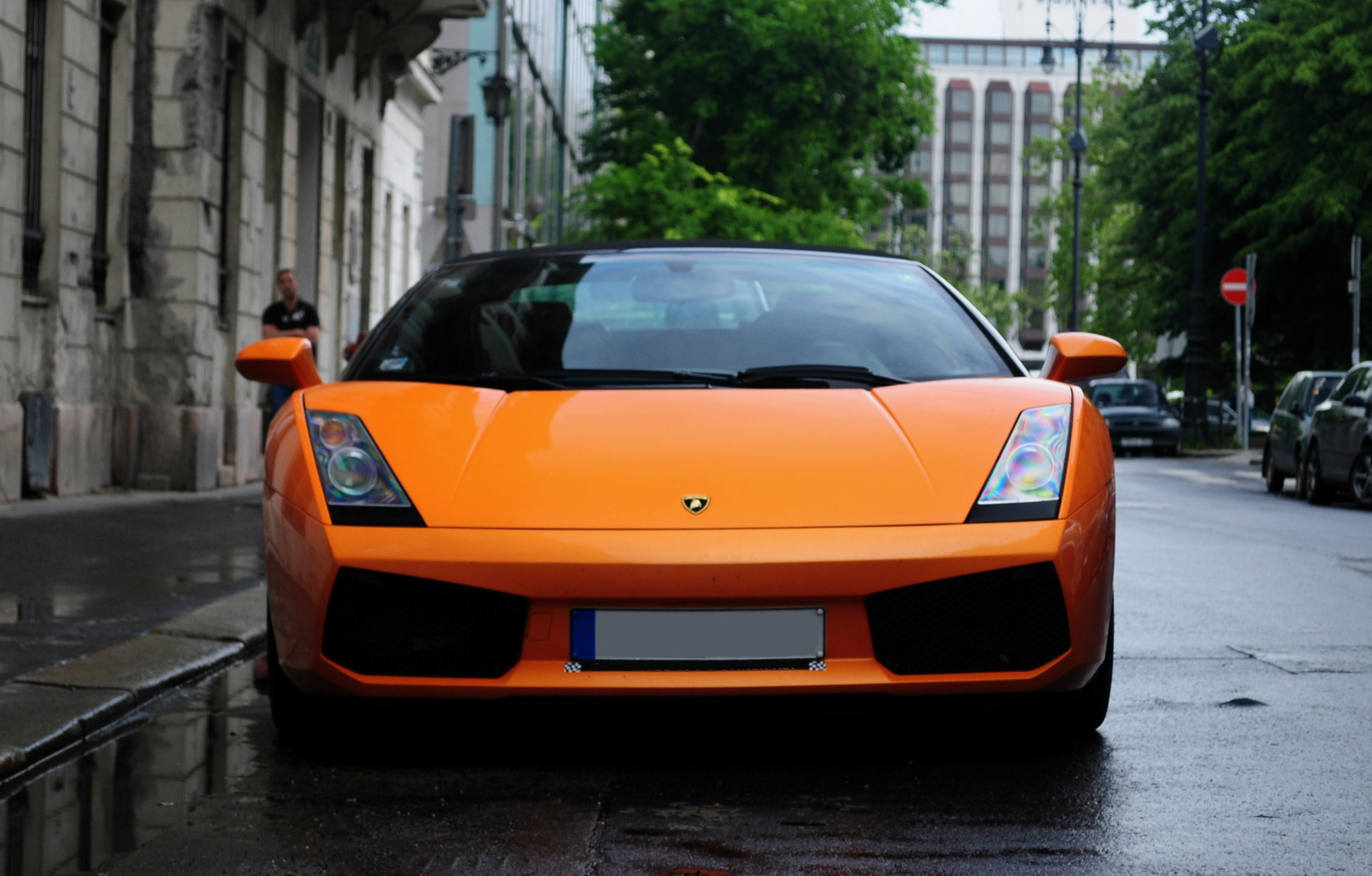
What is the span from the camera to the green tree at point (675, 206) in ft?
120

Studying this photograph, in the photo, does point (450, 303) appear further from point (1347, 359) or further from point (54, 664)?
point (1347, 359)

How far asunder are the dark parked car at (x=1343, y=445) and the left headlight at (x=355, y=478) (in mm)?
14608

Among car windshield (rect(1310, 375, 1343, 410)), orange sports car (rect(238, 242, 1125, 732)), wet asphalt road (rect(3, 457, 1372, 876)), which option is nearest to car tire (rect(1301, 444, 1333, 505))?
car windshield (rect(1310, 375, 1343, 410))

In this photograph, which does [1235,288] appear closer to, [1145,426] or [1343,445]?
[1145,426]

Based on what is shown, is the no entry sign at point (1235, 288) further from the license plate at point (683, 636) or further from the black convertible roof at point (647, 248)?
the license plate at point (683, 636)

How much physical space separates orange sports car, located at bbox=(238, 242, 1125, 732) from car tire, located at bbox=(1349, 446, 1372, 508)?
533 inches

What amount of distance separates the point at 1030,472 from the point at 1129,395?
3228cm

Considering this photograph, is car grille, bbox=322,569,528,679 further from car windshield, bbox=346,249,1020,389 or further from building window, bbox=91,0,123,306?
building window, bbox=91,0,123,306

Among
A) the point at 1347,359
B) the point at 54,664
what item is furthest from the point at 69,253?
the point at 1347,359

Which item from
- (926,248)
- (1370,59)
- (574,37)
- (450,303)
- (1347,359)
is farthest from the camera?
(926,248)

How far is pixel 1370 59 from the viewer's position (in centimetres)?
3578

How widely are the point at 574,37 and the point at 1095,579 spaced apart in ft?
162

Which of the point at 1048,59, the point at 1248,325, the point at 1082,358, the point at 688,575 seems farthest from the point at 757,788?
the point at 1048,59

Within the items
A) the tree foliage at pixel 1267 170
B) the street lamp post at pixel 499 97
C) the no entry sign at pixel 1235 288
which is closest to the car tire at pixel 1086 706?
the street lamp post at pixel 499 97
